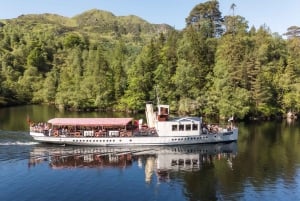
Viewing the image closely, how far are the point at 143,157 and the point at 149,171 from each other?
747 cm

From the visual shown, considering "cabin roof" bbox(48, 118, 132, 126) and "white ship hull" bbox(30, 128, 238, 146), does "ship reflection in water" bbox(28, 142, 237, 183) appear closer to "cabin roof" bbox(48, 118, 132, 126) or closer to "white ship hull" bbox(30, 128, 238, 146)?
"white ship hull" bbox(30, 128, 238, 146)

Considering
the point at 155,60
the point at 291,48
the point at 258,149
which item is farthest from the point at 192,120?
the point at 291,48

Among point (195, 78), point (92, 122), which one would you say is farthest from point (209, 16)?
point (92, 122)

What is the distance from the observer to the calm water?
47.1 m

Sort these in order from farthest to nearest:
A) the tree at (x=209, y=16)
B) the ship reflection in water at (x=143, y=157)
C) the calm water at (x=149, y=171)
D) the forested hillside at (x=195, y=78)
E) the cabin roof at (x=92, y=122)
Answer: the tree at (x=209, y=16)
the forested hillside at (x=195, y=78)
the cabin roof at (x=92, y=122)
the ship reflection in water at (x=143, y=157)
the calm water at (x=149, y=171)

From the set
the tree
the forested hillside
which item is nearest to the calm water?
the forested hillside

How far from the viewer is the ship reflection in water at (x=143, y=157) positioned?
5866 centimetres

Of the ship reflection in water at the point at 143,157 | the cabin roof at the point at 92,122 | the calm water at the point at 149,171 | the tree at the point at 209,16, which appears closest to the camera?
the calm water at the point at 149,171

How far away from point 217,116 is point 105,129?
162 ft

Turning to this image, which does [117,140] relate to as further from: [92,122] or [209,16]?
[209,16]

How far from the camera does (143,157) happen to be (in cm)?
6400

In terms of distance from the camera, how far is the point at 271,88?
4670 inches

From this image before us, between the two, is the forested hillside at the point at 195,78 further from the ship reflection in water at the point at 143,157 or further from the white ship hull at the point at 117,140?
the ship reflection in water at the point at 143,157

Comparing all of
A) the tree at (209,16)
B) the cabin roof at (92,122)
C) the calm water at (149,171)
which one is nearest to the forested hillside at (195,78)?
the tree at (209,16)
